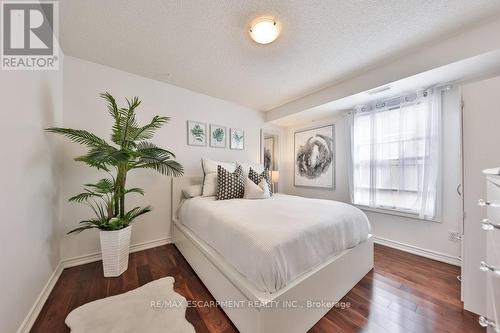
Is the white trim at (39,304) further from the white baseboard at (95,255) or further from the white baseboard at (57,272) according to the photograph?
the white baseboard at (95,255)

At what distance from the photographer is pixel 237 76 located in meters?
2.46

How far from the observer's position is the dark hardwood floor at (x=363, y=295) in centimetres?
125

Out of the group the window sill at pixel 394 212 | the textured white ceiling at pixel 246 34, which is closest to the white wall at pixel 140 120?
the textured white ceiling at pixel 246 34

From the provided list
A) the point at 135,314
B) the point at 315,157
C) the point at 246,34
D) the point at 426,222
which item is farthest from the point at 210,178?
the point at 426,222

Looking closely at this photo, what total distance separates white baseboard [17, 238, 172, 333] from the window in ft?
10.5

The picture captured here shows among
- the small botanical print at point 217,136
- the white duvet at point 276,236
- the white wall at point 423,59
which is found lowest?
the white duvet at point 276,236

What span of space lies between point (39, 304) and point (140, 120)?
2.01m

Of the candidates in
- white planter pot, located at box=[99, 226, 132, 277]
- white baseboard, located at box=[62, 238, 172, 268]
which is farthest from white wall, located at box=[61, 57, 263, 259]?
white planter pot, located at box=[99, 226, 132, 277]

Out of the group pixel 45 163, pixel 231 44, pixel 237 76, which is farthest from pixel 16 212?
pixel 237 76

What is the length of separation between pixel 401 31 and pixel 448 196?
6.49 ft

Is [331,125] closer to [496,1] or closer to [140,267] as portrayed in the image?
[496,1]

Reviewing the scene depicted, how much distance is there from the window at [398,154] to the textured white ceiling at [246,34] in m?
0.80

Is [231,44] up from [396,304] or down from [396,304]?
up

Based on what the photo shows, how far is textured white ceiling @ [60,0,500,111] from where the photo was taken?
1.40 m
